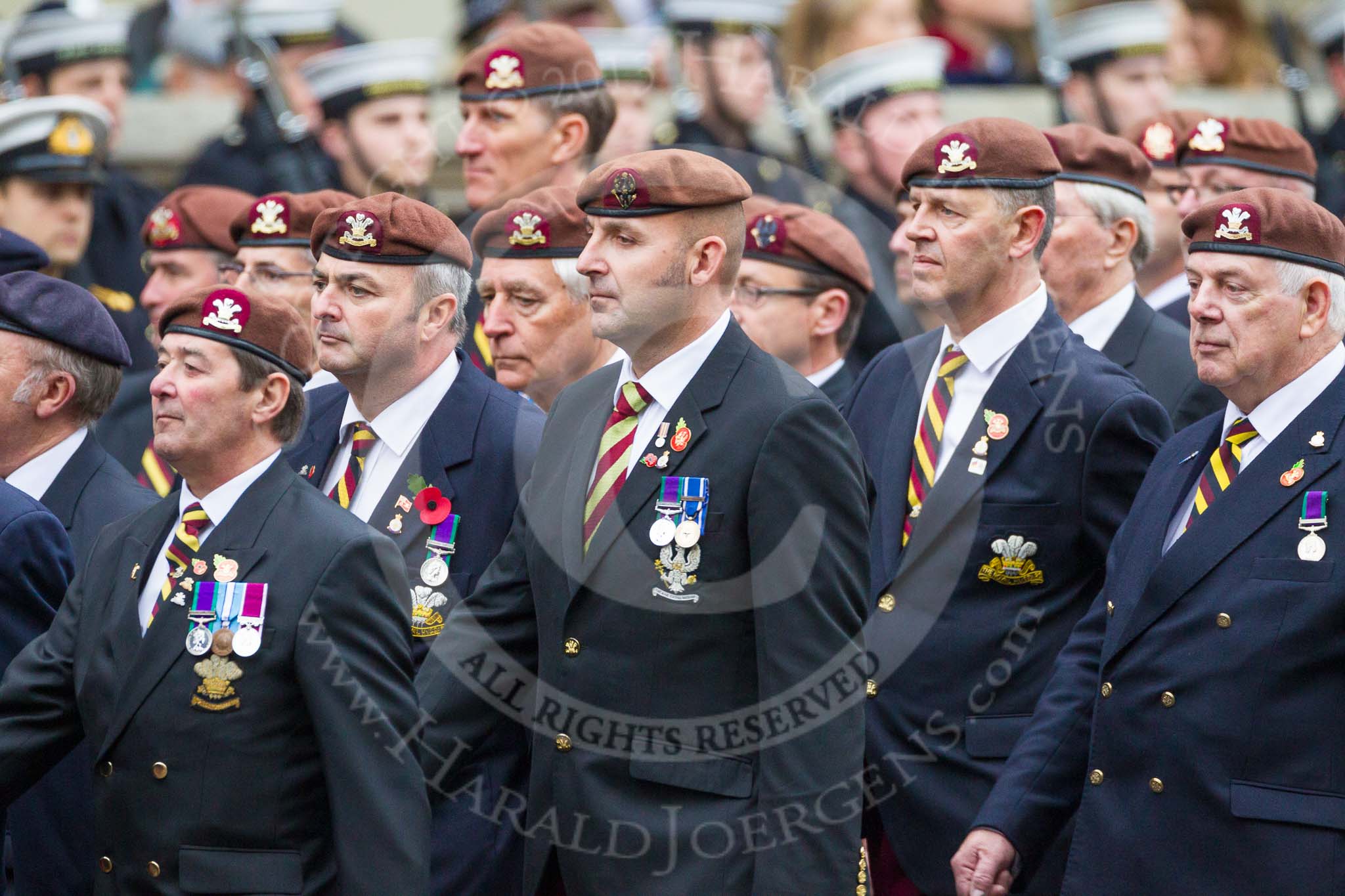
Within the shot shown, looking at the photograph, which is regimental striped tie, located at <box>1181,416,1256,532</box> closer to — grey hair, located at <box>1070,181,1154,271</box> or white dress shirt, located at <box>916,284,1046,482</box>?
white dress shirt, located at <box>916,284,1046,482</box>

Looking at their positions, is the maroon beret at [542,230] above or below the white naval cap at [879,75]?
below

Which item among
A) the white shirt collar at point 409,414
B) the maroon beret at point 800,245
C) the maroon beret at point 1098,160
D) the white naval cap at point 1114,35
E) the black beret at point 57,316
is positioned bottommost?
the white shirt collar at point 409,414

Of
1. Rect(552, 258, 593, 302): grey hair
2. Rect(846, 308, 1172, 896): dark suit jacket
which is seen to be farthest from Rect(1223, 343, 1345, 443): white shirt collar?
Rect(552, 258, 593, 302): grey hair

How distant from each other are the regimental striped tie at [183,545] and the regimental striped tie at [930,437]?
180 cm

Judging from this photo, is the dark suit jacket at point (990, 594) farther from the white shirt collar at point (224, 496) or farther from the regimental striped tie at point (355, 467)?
the white shirt collar at point (224, 496)

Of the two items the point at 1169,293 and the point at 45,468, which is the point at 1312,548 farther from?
the point at 45,468

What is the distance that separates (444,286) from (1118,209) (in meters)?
2.10

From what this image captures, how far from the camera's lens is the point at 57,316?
550cm

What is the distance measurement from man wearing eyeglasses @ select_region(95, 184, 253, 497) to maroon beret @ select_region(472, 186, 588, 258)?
5.17 feet

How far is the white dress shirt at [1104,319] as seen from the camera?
19.7 ft

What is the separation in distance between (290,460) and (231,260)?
6.23 ft

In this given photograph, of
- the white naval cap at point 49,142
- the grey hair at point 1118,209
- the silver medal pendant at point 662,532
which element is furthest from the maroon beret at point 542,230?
the white naval cap at point 49,142

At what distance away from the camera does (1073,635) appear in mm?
4941

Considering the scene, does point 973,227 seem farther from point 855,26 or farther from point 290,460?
point 855,26
